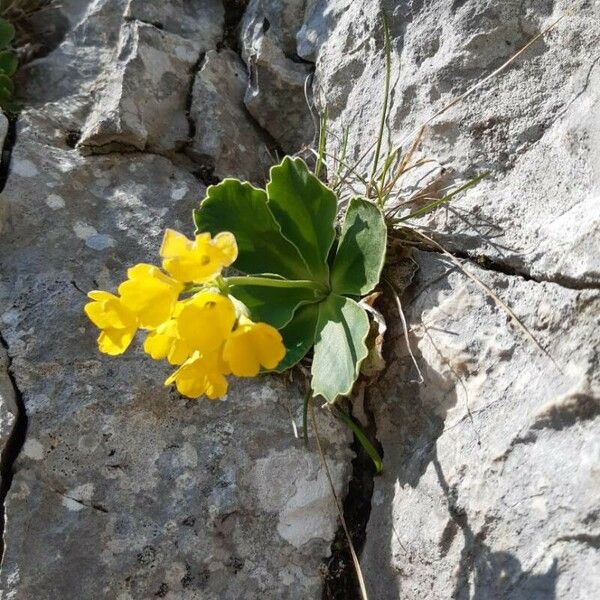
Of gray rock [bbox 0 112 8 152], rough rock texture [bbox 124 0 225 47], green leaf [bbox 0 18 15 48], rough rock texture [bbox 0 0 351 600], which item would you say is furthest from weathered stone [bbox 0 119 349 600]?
rough rock texture [bbox 124 0 225 47]

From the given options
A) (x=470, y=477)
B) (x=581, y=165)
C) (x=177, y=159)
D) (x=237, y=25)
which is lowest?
(x=470, y=477)

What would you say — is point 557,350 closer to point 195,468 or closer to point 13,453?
point 195,468

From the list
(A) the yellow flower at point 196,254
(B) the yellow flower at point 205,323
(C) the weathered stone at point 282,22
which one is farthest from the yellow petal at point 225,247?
(C) the weathered stone at point 282,22

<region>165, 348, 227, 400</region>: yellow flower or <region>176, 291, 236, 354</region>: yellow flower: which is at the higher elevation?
<region>176, 291, 236, 354</region>: yellow flower

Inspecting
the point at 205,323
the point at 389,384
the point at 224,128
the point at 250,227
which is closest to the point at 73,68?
the point at 224,128

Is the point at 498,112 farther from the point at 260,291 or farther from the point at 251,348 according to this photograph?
the point at 251,348

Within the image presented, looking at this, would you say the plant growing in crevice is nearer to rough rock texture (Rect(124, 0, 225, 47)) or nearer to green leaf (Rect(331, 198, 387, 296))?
green leaf (Rect(331, 198, 387, 296))

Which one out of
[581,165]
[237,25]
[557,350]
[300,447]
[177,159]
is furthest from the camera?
[237,25]

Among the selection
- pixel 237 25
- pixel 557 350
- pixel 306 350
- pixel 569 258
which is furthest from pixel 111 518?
pixel 237 25
